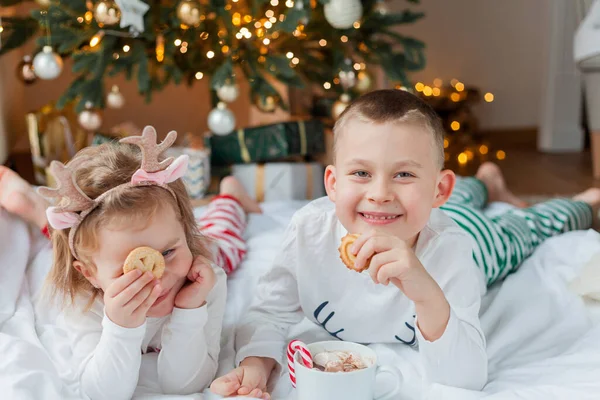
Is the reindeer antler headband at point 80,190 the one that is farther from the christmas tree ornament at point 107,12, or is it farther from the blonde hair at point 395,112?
the christmas tree ornament at point 107,12

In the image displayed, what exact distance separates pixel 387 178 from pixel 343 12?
50.8 inches

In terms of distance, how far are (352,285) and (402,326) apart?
0.38 feet

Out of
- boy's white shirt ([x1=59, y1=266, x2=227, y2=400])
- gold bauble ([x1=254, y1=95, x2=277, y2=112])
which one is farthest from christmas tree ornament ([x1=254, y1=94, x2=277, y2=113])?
boy's white shirt ([x1=59, y1=266, x2=227, y2=400])

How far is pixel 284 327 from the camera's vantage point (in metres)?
1.28

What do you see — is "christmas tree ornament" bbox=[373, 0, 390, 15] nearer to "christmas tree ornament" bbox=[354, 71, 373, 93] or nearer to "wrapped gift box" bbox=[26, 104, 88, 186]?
"christmas tree ornament" bbox=[354, 71, 373, 93]

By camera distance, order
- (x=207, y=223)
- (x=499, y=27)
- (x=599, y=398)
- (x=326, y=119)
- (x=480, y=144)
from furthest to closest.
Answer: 1. (x=499, y=27)
2. (x=480, y=144)
3. (x=326, y=119)
4. (x=207, y=223)
5. (x=599, y=398)

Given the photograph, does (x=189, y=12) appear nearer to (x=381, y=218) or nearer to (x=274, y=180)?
(x=274, y=180)

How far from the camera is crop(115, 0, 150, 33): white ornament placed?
2.08 metres

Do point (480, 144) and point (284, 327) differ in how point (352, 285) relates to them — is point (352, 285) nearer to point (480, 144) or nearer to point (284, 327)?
point (284, 327)

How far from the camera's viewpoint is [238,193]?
78.7 inches

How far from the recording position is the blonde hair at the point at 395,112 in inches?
41.8

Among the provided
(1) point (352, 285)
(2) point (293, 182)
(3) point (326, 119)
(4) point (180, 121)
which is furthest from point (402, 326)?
(4) point (180, 121)

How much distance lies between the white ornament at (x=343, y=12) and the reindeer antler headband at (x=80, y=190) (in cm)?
125

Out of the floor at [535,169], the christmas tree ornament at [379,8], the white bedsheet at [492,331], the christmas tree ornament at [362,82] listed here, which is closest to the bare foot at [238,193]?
the white bedsheet at [492,331]
